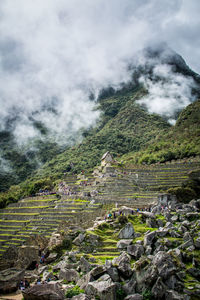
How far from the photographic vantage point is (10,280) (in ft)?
60.8

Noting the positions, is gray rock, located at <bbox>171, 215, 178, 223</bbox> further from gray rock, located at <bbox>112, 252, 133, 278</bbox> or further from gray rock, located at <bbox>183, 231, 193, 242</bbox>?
gray rock, located at <bbox>112, 252, 133, 278</bbox>

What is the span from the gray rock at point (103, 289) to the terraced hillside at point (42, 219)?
15.9m

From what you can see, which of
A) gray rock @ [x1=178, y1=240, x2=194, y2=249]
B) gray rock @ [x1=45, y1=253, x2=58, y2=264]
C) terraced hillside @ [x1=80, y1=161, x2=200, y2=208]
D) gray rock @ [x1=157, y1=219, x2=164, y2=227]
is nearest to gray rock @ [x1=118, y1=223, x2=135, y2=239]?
gray rock @ [x1=157, y1=219, x2=164, y2=227]

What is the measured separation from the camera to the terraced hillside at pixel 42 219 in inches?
1222

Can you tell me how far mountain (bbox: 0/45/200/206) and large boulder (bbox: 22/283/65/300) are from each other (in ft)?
154

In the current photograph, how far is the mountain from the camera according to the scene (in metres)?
69.6

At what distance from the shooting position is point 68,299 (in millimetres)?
12133

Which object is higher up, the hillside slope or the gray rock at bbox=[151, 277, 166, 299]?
the hillside slope

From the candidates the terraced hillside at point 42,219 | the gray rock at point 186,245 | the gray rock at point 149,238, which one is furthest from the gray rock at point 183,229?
the terraced hillside at point 42,219

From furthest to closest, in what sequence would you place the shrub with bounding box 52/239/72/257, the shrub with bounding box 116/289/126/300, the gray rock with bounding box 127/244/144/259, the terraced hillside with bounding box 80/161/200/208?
the terraced hillside with bounding box 80/161/200/208 < the shrub with bounding box 52/239/72/257 < the gray rock with bounding box 127/244/144/259 < the shrub with bounding box 116/289/126/300

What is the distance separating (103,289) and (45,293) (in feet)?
9.40

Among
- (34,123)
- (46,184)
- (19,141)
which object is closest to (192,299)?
(46,184)

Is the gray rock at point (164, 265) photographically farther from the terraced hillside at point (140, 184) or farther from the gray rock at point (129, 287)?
the terraced hillside at point (140, 184)

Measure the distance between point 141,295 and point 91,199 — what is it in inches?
963
